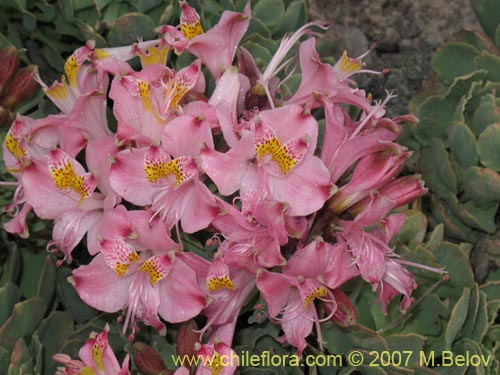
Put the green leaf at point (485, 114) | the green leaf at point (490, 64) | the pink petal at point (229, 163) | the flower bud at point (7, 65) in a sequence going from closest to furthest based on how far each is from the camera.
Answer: the pink petal at point (229, 163), the flower bud at point (7, 65), the green leaf at point (485, 114), the green leaf at point (490, 64)

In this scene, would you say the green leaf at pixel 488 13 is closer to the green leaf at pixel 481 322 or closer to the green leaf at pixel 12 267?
the green leaf at pixel 481 322

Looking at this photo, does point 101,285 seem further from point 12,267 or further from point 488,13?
point 488,13

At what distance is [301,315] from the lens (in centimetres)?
106

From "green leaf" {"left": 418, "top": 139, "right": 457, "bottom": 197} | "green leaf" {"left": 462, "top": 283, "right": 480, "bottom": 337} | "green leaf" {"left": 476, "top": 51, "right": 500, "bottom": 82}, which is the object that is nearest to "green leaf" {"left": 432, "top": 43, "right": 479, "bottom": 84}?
"green leaf" {"left": 476, "top": 51, "right": 500, "bottom": 82}

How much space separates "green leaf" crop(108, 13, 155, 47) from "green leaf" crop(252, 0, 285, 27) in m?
0.22

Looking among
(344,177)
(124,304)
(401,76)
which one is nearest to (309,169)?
(344,177)

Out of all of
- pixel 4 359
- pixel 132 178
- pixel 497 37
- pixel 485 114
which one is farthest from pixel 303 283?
pixel 497 37

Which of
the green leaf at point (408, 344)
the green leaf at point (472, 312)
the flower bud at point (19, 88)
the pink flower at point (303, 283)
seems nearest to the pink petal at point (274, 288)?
the pink flower at point (303, 283)

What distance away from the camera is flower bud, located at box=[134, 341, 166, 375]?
1098mm

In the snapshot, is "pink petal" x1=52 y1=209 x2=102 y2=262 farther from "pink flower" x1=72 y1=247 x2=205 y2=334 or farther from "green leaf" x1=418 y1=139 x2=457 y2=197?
"green leaf" x1=418 y1=139 x2=457 y2=197

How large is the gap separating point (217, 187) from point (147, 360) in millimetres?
257

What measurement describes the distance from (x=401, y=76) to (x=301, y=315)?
0.91m

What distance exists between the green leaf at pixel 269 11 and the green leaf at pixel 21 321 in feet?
2.12

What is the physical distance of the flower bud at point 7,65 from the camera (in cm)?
130
